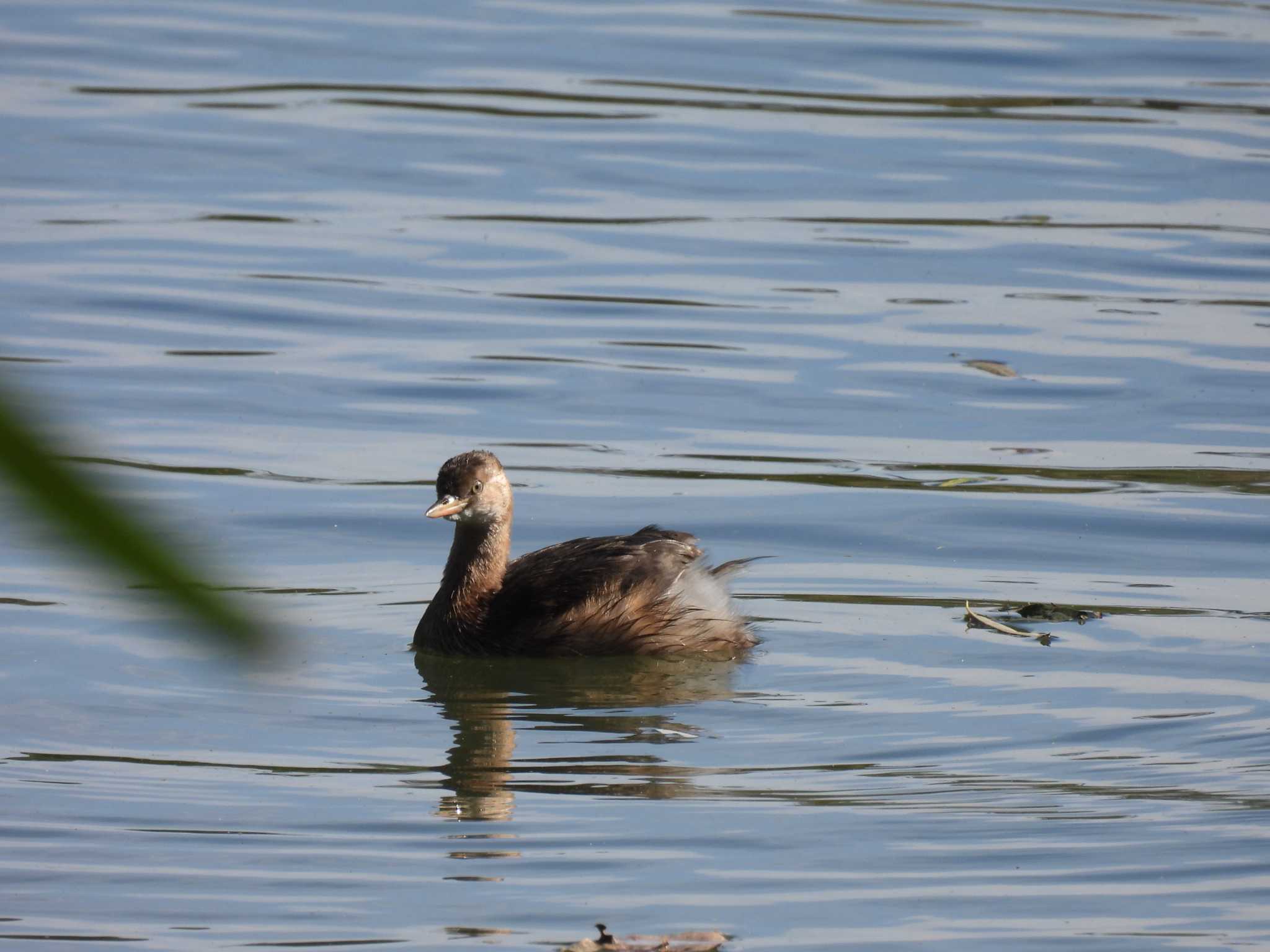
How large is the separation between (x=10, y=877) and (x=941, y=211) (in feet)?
35.7

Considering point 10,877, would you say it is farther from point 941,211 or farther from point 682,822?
point 941,211

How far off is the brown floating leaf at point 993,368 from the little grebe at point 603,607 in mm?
3950

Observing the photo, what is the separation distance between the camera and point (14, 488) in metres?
0.64

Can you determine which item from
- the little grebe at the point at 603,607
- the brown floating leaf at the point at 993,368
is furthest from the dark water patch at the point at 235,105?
the little grebe at the point at 603,607

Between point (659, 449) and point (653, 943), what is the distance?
577 centimetres

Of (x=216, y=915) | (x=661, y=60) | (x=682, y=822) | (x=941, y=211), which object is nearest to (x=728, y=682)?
(x=682, y=822)

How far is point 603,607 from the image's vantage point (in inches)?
300

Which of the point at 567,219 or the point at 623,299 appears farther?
the point at 567,219

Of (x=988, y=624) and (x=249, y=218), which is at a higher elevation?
(x=249, y=218)

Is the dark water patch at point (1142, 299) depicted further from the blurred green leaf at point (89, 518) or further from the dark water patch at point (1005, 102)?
the blurred green leaf at point (89, 518)

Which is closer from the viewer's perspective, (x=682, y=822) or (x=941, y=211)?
(x=682, y=822)

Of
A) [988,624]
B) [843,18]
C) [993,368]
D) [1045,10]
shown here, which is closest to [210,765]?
[988,624]

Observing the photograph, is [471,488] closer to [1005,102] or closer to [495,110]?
[495,110]

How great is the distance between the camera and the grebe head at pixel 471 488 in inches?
314
